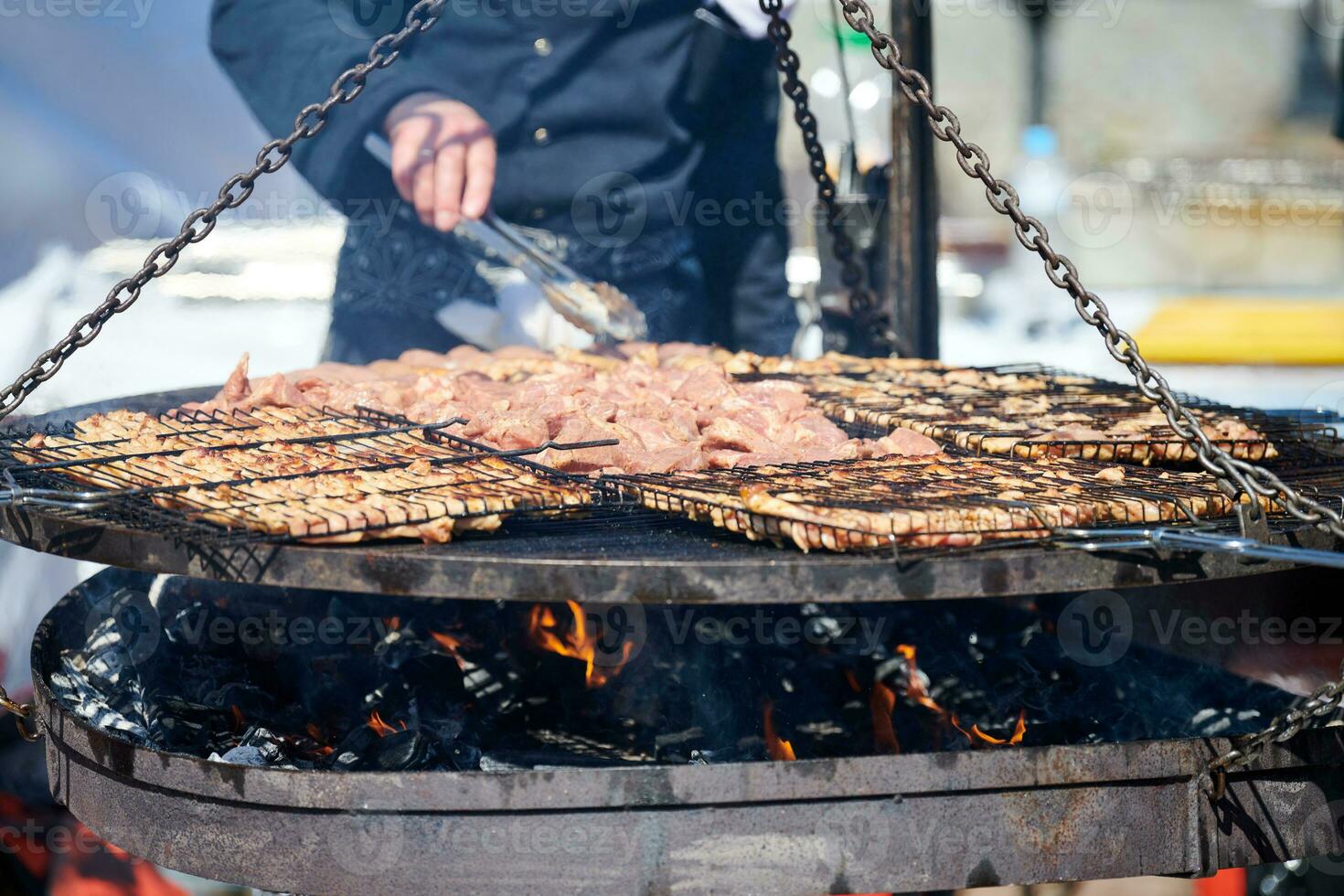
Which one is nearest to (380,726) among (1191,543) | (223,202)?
(223,202)

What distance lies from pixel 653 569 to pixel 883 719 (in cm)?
142

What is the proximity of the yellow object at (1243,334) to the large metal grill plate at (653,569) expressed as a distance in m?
6.50

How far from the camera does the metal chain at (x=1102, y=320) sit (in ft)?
7.32

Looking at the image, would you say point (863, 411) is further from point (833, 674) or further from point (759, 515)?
point (759, 515)

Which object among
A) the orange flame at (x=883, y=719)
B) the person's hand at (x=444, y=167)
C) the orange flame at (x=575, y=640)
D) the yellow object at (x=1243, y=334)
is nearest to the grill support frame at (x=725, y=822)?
the orange flame at (x=883, y=719)

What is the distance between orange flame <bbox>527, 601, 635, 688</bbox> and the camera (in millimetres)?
3201

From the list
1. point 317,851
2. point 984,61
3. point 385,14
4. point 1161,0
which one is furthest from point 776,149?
point 1161,0

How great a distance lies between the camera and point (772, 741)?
304 centimetres

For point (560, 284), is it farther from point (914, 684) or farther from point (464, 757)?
point (464, 757)

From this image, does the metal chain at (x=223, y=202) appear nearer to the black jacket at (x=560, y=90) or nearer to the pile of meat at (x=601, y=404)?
the pile of meat at (x=601, y=404)

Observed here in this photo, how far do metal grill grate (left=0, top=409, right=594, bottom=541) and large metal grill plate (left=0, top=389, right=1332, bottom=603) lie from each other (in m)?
0.06

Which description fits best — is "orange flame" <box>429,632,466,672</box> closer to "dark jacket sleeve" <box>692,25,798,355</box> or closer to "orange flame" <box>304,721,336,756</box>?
"orange flame" <box>304,721,336,756</box>

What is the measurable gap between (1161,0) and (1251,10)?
51.5 inches

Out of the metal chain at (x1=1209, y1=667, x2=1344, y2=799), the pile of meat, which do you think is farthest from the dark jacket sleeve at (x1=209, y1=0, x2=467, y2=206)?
the metal chain at (x1=1209, y1=667, x2=1344, y2=799)
